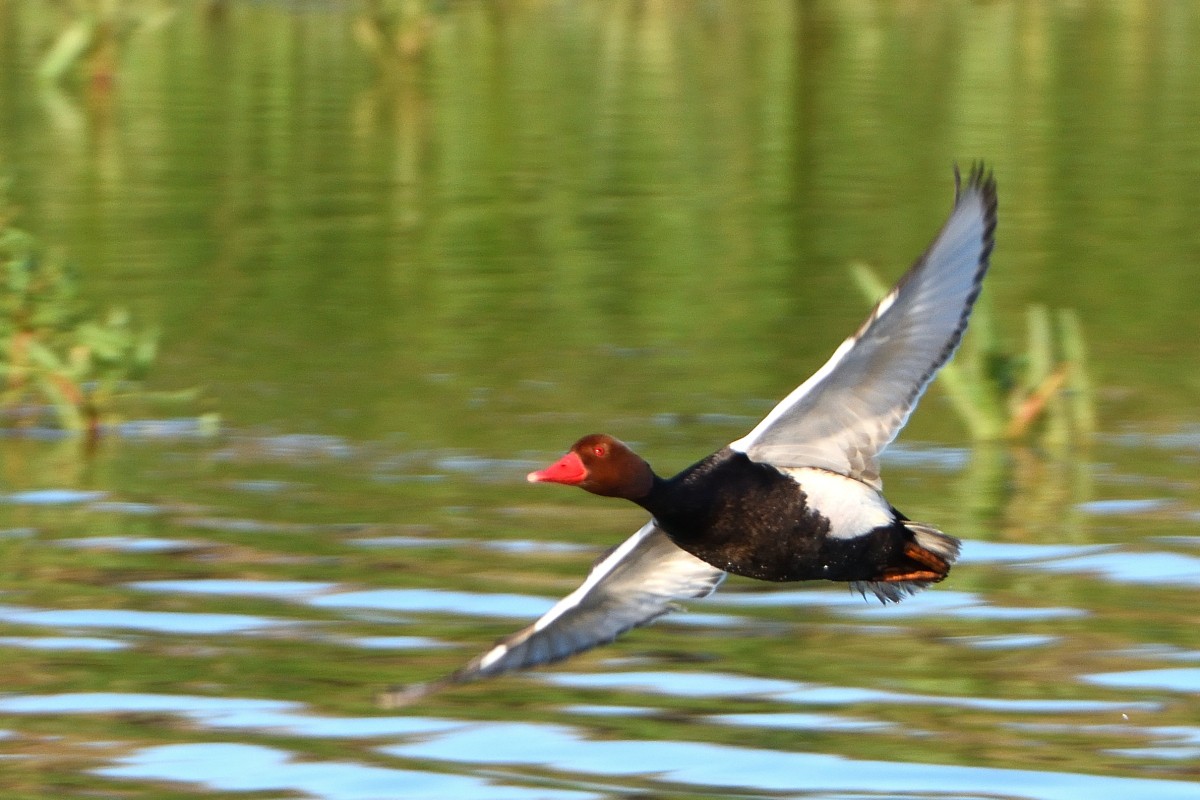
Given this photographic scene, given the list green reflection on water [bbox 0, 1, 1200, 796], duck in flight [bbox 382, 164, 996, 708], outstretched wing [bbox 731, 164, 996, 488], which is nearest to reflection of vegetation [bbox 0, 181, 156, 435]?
green reflection on water [bbox 0, 1, 1200, 796]

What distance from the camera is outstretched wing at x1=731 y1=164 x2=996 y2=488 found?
6527 millimetres

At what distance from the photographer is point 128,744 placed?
712 centimetres

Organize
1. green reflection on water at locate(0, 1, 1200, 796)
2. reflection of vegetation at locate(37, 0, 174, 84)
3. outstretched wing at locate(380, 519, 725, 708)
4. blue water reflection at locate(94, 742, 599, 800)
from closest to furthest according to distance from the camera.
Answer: outstretched wing at locate(380, 519, 725, 708) < blue water reflection at locate(94, 742, 599, 800) < green reflection on water at locate(0, 1, 1200, 796) < reflection of vegetation at locate(37, 0, 174, 84)

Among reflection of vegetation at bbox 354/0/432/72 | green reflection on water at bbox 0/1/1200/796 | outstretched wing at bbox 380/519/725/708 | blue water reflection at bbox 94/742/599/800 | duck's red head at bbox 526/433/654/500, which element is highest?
reflection of vegetation at bbox 354/0/432/72

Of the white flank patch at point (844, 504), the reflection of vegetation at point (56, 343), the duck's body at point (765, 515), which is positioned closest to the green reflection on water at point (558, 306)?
the reflection of vegetation at point (56, 343)

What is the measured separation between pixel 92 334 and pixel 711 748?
15.9 ft

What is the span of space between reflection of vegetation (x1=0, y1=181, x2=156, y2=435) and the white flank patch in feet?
16.6

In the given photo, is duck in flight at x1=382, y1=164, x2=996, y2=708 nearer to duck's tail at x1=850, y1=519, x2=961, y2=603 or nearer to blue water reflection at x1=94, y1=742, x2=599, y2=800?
duck's tail at x1=850, y1=519, x2=961, y2=603

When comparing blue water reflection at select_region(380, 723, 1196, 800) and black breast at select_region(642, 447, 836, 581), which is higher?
black breast at select_region(642, 447, 836, 581)

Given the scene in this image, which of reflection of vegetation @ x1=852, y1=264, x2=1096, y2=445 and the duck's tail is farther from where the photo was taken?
reflection of vegetation @ x1=852, y1=264, x2=1096, y2=445

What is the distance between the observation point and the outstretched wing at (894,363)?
21.4 feet

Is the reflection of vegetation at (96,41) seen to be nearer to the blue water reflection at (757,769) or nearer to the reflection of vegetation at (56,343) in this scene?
the reflection of vegetation at (56,343)

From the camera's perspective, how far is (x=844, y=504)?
661 centimetres

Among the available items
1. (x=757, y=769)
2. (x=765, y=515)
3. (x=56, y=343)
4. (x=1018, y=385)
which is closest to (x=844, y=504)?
(x=765, y=515)
